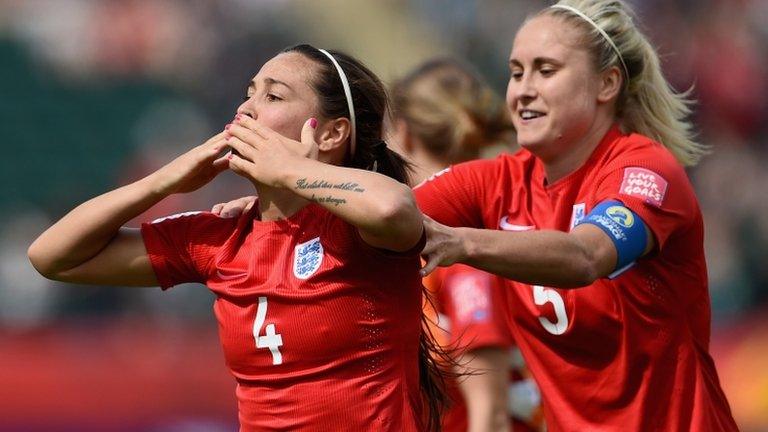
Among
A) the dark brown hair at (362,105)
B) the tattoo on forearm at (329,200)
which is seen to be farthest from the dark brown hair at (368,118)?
the tattoo on forearm at (329,200)

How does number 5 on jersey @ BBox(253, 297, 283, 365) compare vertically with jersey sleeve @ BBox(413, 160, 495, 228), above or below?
below

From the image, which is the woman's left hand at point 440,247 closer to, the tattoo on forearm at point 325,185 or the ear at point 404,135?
the tattoo on forearm at point 325,185

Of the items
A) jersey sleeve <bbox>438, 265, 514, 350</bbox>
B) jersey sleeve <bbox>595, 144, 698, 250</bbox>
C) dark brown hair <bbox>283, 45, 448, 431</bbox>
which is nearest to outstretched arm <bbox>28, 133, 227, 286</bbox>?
dark brown hair <bbox>283, 45, 448, 431</bbox>

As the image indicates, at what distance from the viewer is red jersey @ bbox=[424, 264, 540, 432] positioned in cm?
429

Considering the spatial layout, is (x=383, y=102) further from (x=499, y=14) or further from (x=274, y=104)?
(x=499, y=14)

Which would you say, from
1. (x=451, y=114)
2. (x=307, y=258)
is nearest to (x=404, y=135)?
(x=451, y=114)

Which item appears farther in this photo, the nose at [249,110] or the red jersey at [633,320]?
the red jersey at [633,320]

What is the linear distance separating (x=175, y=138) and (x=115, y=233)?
6799 millimetres

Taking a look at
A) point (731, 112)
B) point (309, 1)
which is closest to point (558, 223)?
point (309, 1)

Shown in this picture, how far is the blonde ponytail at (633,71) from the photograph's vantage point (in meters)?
3.98

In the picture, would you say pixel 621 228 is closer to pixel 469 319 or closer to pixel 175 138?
pixel 469 319

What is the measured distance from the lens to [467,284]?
4.43 metres

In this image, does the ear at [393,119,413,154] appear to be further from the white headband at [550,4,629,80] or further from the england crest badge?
the england crest badge

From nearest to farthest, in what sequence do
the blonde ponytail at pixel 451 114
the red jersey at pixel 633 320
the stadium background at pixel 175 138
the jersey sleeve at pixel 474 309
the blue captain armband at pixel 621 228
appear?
the blue captain armband at pixel 621 228
the red jersey at pixel 633 320
the jersey sleeve at pixel 474 309
the blonde ponytail at pixel 451 114
the stadium background at pixel 175 138
